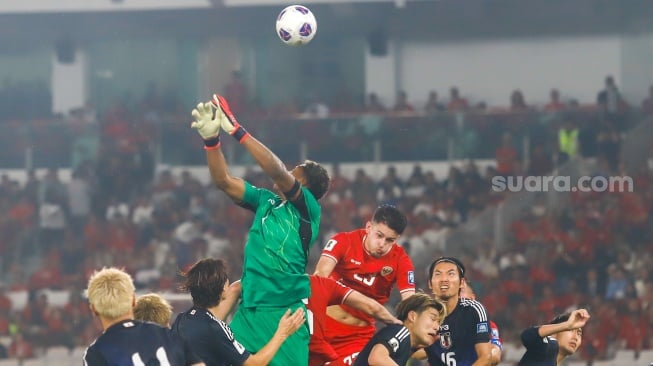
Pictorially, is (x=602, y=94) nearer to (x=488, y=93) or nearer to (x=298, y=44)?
(x=488, y=93)

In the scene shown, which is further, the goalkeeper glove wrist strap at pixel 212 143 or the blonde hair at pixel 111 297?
the goalkeeper glove wrist strap at pixel 212 143

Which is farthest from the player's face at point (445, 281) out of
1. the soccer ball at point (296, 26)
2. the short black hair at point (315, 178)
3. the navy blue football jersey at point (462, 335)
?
the soccer ball at point (296, 26)

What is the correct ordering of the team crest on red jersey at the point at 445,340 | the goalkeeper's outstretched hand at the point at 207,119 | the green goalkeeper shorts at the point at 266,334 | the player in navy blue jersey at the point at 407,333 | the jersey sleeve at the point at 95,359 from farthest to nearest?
the team crest on red jersey at the point at 445,340 < the green goalkeeper shorts at the point at 266,334 < the player in navy blue jersey at the point at 407,333 < the goalkeeper's outstretched hand at the point at 207,119 < the jersey sleeve at the point at 95,359

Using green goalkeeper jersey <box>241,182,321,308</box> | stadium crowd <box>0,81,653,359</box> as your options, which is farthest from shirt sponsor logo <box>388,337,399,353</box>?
stadium crowd <box>0,81,653,359</box>

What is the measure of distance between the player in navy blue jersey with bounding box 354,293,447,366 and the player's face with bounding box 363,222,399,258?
3.06ft

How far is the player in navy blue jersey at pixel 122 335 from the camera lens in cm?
512

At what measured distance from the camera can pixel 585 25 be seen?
19766 millimetres

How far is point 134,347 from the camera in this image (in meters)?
5.15

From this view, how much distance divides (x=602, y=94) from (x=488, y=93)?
1.91m

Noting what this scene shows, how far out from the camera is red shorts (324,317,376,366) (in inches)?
310

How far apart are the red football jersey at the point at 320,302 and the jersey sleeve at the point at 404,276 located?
902mm

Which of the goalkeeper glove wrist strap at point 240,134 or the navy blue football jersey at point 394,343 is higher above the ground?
the goalkeeper glove wrist strap at point 240,134

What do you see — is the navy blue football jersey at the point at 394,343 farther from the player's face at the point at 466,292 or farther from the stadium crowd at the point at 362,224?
the stadium crowd at the point at 362,224

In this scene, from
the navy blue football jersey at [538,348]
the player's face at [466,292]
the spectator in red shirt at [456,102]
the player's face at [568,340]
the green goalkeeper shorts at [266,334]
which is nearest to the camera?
the green goalkeeper shorts at [266,334]
